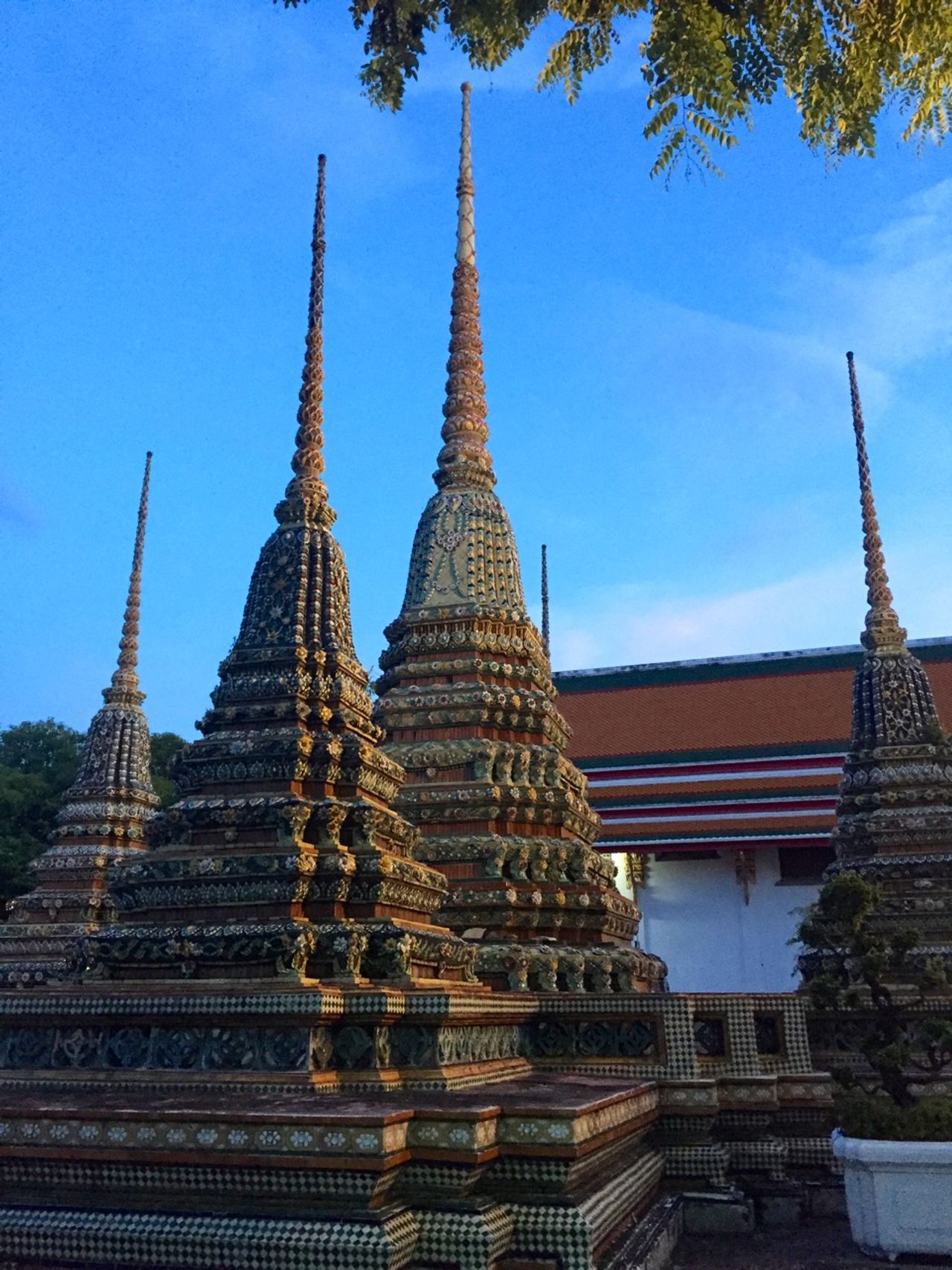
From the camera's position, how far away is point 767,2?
Result: 15.7 feet

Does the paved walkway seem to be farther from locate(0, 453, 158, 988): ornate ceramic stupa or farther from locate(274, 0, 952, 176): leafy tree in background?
locate(0, 453, 158, 988): ornate ceramic stupa

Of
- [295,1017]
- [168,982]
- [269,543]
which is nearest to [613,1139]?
[295,1017]

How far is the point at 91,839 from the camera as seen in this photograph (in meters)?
16.5

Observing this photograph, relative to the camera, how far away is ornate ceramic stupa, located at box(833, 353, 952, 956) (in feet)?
41.0

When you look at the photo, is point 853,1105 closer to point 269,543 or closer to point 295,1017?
A: point 295,1017

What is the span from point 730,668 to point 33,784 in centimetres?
1945

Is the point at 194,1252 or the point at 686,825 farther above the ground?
the point at 686,825

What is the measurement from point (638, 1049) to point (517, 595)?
6.20 metres

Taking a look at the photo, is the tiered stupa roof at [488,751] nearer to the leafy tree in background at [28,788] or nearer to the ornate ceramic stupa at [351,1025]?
the ornate ceramic stupa at [351,1025]

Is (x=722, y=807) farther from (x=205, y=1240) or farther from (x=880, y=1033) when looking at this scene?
(x=205, y=1240)

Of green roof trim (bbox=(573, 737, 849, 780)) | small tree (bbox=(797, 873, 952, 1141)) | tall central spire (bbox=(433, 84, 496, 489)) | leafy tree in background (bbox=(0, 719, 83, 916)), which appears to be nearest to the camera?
small tree (bbox=(797, 873, 952, 1141))

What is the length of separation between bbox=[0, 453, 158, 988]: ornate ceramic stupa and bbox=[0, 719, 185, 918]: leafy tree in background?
8788mm

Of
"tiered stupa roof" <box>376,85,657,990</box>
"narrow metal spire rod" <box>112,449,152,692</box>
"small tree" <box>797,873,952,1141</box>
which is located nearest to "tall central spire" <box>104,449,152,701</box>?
"narrow metal spire rod" <box>112,449,152,692</box>

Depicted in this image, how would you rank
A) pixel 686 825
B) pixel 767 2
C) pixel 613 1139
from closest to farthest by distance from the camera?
pixel 767 2 < pixel 613 1139 < pixel 686 825
